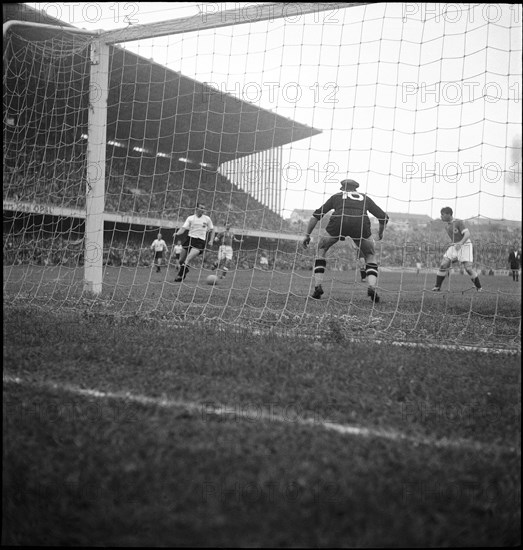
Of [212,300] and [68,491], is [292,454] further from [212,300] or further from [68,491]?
[212,300]

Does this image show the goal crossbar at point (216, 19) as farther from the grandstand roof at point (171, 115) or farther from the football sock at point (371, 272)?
the grandstand roof at point (171, 115)

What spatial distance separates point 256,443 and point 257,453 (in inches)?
3.9

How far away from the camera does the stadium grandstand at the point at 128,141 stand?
29.3ft

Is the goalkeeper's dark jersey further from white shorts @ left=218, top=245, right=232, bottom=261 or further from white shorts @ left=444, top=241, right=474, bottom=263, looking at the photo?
white shorts @ left=218, top=245, right=232, bottom=261

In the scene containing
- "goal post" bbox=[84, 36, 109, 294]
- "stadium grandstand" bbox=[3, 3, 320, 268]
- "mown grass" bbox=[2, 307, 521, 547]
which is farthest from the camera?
"stadium grandstand" bbox=[3, 3, 320, 268]

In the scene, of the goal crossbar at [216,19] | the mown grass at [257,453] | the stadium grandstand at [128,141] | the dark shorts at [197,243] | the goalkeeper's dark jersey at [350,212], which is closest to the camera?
the mown grass at [257,453]

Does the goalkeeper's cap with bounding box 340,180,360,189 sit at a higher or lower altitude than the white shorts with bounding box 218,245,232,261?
higher

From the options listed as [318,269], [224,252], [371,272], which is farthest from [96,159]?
[224,252]

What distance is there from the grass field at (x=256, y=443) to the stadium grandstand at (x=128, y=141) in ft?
10.6

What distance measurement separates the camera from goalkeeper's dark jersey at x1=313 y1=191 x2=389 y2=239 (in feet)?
23.9

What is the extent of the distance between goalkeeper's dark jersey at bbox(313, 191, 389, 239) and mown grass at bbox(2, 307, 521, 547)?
389 cm

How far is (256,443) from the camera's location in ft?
6.99

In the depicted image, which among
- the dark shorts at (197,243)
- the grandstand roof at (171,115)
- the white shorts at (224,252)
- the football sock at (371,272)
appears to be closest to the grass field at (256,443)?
the football sock at (371,272)

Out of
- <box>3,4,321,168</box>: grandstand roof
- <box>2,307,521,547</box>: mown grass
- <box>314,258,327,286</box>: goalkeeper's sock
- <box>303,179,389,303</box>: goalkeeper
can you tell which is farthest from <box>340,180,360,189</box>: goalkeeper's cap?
<box>3,4,321,168</box>: grandstand roof
